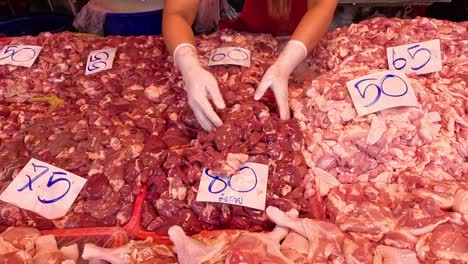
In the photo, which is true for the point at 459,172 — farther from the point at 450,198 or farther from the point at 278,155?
the point at 278,155

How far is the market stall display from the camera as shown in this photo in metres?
1.73

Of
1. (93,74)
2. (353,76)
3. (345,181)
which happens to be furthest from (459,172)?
(93,74)

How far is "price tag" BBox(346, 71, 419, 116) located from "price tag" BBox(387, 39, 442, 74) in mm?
274

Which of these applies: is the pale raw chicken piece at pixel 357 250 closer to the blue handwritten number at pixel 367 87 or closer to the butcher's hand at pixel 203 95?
the blue handwritten number at pixel 367 87

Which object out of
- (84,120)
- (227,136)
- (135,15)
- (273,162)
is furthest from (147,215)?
(135,15)

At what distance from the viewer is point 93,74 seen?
9.42ft

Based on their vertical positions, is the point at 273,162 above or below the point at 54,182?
above

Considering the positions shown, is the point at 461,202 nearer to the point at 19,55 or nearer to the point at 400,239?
the point at 400,239

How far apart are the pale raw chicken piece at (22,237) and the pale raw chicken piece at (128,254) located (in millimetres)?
301

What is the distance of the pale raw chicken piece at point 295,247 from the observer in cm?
166

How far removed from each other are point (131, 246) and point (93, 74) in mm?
1496

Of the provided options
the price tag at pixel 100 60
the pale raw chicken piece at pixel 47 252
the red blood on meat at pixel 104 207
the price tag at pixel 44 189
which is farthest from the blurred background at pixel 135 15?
the pale raw chicken piece at pixel 47 252

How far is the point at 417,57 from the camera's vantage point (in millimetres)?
2506

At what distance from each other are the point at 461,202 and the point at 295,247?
28.9 inches
